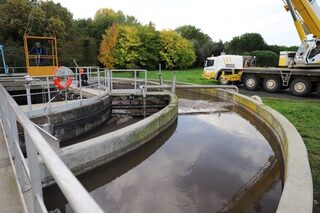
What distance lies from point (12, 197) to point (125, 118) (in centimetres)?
876

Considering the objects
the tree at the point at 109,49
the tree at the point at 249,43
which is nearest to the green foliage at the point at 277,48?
the tree at the point at 249,43

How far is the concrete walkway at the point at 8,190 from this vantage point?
236 centimetres

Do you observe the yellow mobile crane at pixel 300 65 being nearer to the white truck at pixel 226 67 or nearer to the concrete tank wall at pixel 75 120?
the white truck at pixel 226 67

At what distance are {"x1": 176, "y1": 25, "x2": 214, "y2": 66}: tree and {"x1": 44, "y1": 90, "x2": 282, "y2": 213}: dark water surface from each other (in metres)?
35.4

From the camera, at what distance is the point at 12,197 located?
2543 mm

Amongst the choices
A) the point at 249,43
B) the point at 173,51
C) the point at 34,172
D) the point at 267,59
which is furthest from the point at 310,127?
the point at 249,43

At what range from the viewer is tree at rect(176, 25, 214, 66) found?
42.7 metres

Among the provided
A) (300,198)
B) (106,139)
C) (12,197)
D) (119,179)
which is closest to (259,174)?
(300,198)

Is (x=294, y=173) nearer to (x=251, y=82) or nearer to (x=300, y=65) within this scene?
(x=300, y=65)

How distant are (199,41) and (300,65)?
38366 mm

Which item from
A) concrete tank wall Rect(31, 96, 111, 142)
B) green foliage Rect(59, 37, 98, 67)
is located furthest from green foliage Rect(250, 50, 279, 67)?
concrete tank wall Rect(31, 96, 111, 142)

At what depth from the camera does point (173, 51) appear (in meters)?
35.2

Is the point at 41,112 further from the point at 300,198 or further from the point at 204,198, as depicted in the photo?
the point at 300,198

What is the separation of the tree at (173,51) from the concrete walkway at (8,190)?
107ft
